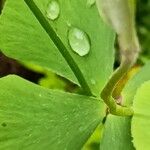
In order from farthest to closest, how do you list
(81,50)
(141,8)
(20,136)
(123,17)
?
(141,8) < (81,50) < (20,136) < (123,17)

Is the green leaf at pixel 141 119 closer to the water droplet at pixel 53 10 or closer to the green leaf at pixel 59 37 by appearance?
the green leaf at pixel 59 37

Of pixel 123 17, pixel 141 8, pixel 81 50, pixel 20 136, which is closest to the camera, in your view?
pixel 123 17

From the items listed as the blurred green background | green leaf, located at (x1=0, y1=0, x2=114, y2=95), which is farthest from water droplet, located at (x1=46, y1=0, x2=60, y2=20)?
the blurred green background

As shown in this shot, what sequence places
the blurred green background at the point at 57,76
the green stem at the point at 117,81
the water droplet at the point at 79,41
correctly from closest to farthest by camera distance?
the green stem at the point at 117,81
the water droplet at the point at 79,41
the blurred green background at the point at 57,76

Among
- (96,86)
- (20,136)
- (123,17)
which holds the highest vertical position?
(123,17)

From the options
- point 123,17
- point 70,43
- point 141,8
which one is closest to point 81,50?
point 70,43

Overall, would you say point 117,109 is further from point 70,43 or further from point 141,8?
point 141,8

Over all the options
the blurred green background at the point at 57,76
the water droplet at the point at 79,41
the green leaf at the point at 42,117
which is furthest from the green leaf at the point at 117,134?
the blurred green background at the point at 57,76
